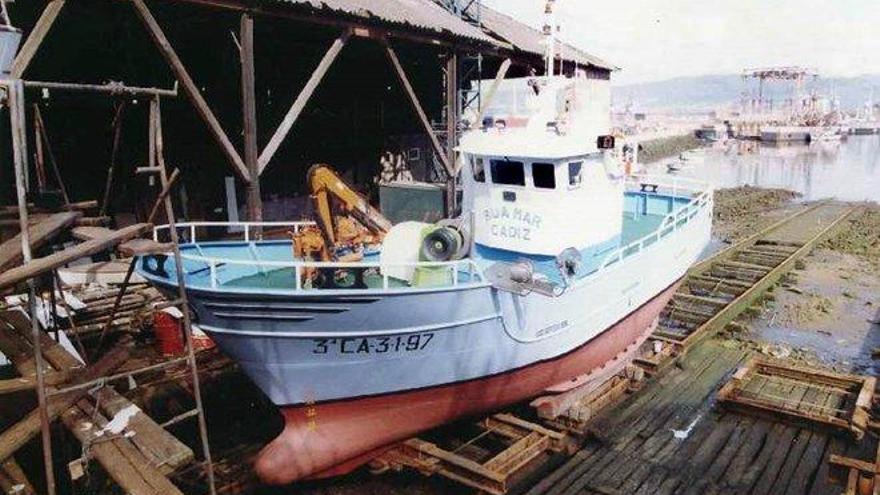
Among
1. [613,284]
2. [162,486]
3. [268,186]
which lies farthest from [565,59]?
[162,486]

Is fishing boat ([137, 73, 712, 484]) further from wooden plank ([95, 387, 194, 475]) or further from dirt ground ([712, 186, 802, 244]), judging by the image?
dirt ground ([712, 186, 802, 244])

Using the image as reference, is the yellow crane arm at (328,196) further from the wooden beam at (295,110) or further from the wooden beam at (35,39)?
the wooden beam at (35,39)

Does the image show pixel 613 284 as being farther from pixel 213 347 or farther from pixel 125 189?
pixel 125 189

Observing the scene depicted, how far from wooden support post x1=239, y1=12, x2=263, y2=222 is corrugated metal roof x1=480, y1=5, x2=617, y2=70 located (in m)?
8.96

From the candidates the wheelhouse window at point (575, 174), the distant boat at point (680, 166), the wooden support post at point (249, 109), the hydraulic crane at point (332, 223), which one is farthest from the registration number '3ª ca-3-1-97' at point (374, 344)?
the distant boat at point (680, 166)

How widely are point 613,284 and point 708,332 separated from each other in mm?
4457

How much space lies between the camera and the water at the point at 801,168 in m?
42.9

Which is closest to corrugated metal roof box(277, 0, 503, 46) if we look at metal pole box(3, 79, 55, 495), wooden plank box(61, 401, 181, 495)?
metal pole box(3, 79, 55, 495)

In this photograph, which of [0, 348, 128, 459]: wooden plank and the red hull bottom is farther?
the red hull bottom

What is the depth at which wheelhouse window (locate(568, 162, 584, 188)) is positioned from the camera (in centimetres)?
960

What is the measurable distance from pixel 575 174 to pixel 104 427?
739 centimetres

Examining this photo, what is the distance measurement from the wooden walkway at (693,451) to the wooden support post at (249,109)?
6.74 m

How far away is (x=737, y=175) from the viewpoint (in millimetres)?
50375

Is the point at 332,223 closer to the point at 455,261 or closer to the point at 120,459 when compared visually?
the point at 455,261
